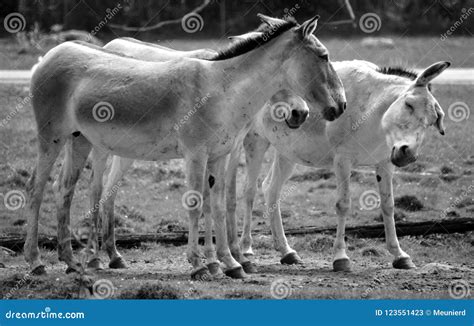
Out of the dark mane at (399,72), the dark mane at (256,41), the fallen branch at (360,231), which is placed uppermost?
the dark mane at (256,41)

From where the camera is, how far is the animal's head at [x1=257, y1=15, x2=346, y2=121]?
1262 cm

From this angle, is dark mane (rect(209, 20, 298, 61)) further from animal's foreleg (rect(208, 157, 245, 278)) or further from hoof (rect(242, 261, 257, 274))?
hoof (rect(242, 261, 257, 274))

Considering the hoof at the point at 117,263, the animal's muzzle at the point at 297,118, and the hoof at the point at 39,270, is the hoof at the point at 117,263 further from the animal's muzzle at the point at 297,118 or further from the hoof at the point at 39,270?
the animal's muzzle at the point at 297,118

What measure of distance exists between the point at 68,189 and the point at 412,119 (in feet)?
15.4

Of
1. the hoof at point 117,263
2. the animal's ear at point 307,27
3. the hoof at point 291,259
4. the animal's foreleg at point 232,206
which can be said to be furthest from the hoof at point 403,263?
the hoof at point 117,263

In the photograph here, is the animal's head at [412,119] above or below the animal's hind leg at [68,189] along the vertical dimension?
above

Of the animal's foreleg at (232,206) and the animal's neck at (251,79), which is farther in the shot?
Answer: the animal's foreleg at (232,206)

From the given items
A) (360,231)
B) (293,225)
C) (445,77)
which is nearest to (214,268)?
(360,231)

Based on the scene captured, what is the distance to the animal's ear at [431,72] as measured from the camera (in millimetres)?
12891

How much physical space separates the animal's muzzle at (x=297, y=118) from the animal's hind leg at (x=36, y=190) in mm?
3084

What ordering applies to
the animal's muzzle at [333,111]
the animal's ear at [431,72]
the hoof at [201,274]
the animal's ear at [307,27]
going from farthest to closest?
the animal's ear at [431,72], the animal's muzzle at [333,111], the animal's ear at [307,27], the hoof at [201,274]

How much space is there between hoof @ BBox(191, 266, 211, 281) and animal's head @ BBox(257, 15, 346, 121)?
8.20ft

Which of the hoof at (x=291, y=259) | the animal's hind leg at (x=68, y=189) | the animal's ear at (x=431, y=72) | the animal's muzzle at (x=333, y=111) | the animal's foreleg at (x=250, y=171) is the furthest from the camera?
the animal's foreleg at (x=250, y=171)

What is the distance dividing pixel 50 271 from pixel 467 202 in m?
7.99
